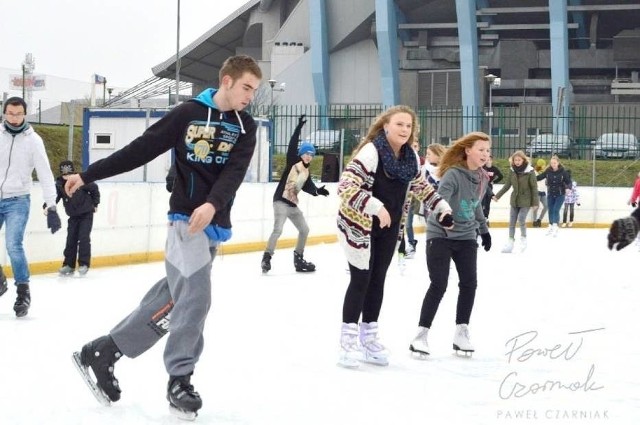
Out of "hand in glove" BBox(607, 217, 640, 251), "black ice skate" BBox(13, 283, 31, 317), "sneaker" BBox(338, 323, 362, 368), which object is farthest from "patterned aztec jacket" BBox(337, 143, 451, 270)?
"black ice skate" BBox(13, 283, 31, 317)

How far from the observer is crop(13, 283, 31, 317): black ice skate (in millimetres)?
8461

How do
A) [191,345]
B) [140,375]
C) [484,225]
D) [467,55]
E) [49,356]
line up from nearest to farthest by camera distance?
[191,345] < [140,375] < [49,356] < [484,225] < [467,55]

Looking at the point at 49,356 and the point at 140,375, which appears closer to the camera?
the point at 140,375

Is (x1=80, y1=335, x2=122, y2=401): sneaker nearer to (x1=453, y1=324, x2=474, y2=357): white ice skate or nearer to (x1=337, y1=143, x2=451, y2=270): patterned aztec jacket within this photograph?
(x1=337, y1=143, x2=451, y2=270): patterned aztec jacket

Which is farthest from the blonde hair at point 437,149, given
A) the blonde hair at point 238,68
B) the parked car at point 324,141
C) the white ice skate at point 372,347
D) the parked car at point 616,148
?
the parked car at point 616,148

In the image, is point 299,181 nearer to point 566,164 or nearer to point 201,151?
point 201,151

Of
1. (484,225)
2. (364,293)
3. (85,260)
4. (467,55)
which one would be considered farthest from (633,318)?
(467,55)

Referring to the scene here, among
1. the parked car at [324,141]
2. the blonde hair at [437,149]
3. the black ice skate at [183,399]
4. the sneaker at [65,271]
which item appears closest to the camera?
the black ice skate at [183,399]

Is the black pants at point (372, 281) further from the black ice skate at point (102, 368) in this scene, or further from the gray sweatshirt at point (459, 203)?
the black ice skate at point (102, 368)

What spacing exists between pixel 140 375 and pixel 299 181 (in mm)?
7344

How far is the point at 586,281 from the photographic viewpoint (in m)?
12.5

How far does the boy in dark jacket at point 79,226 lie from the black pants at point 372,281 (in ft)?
A: 20.9

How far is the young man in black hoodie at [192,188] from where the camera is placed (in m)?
4.84

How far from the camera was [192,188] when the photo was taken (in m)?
4.91
